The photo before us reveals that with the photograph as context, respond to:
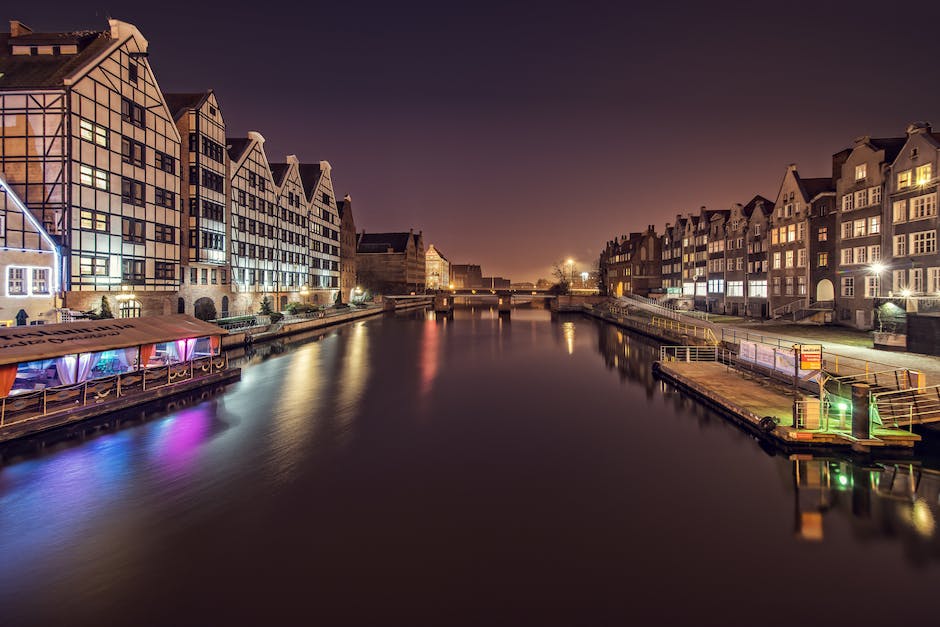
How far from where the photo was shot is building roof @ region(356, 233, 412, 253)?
153125mm

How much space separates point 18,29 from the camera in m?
42.9

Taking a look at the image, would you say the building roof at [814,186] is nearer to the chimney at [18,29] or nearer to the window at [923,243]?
the window at [923,243]

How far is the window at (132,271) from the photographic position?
41.6 meters

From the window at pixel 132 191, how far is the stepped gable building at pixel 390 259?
96.1m

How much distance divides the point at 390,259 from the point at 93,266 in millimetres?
113553

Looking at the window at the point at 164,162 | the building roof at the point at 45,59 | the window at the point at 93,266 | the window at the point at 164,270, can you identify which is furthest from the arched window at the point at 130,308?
the building roof at the point at 45,59

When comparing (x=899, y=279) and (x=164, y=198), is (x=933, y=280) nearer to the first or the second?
(x=899, y=279)

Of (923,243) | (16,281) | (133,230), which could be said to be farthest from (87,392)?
(923,243)

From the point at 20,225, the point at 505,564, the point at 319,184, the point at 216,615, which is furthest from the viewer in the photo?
the point at 319,184

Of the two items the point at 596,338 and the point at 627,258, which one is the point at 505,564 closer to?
the point at 596,338

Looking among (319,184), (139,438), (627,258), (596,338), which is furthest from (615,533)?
(627,258)

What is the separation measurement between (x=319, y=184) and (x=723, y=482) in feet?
281

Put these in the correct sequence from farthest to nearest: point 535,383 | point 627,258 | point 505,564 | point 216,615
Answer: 1. point 627,258
2. point 535,383
3. point 505,564
4. point 216,615

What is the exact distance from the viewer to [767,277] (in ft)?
200
